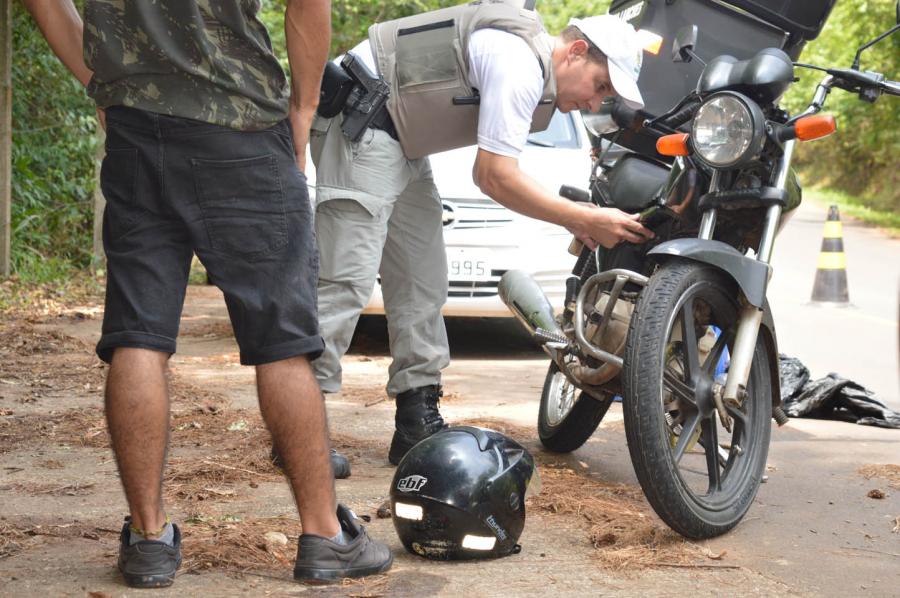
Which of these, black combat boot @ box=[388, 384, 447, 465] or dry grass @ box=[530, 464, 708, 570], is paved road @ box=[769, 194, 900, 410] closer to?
dry grass @ box=[530, 464, 708, 570]

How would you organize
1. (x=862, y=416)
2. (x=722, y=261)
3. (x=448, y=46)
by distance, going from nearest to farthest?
(x=722, y=261)
(x=448, y=46)
(x=862, y=416)

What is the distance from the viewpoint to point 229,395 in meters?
5.96

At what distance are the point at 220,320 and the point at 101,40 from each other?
19.7 ft

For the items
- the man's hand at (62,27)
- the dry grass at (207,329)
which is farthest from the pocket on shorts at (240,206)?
the dry grass at (207,329)

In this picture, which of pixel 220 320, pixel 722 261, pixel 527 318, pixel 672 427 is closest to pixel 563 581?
pixel 672 427

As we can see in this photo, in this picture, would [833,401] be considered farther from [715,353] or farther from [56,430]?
[56,430]

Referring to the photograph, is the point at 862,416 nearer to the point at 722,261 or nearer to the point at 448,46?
the point at 722,261

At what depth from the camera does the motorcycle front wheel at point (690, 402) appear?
3.56 meters

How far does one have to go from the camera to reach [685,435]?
12.5ft

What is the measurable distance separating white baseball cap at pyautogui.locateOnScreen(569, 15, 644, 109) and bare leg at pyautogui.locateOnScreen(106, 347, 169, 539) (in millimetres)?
1866

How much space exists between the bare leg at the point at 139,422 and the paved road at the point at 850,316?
1749 millimetres

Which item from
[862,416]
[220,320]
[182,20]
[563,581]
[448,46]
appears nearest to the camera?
[182,20]

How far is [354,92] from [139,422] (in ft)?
5.47

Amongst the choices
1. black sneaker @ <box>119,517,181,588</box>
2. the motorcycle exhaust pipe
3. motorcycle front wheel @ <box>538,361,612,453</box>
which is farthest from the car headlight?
black sneaker @ <box>119,517,181,588</box>
